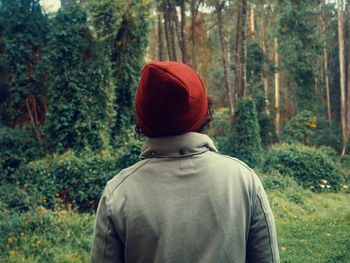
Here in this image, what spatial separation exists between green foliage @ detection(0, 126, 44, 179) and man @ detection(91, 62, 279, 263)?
9.15m

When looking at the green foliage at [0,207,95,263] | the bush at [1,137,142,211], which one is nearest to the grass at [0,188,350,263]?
the green foliage at [0,207,95,263]

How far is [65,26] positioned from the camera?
923cm

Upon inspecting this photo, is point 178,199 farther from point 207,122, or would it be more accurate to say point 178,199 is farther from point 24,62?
point 24,62

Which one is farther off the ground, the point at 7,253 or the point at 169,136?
the point at 169,136

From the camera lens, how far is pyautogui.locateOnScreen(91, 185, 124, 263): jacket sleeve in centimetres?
124

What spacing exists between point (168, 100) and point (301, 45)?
1908cm

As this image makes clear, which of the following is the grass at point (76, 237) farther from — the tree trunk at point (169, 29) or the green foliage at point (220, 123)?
the green foliage at point (220, 123)

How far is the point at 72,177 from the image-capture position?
7703 millimetres

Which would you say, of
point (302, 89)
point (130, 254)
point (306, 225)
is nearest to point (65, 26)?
point (306, 225)

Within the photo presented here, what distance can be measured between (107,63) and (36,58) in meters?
2.98

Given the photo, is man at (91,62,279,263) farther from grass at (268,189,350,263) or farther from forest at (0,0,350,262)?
grass at (268,189,350,263)

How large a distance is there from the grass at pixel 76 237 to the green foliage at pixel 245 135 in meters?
5.17

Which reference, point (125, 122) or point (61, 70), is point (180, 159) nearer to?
point (61, 70)

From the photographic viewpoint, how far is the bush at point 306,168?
1041 centimetres
